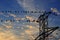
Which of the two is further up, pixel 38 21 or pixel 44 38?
pixel 38 21

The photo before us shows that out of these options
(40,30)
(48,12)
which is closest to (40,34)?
(40,30)

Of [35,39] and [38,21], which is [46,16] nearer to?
[38,21]

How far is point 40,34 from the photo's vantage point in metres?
72.8

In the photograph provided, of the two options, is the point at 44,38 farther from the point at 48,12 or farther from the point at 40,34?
the point at 48,12

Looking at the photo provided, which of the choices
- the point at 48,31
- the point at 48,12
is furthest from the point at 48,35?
the point at 48,12

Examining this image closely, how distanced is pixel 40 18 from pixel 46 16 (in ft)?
5.51

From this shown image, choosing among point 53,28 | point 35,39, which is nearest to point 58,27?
point 53,28

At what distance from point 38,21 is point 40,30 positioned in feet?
7.71

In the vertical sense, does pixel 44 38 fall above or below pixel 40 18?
below

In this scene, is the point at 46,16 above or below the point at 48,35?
above

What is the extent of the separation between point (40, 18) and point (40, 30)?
3.08 metres

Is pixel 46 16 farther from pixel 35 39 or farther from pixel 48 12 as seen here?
pixel 35 39

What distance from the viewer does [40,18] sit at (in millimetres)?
72750

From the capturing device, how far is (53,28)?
75.2 meters
